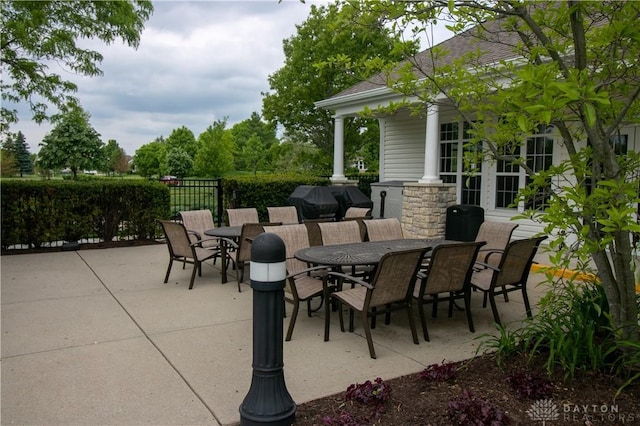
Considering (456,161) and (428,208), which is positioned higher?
(456,161)

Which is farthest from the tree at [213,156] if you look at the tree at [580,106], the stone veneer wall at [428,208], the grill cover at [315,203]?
the tree at [580,106]

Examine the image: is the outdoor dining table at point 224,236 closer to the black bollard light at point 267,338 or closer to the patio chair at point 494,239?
the patio chair at point 494,239

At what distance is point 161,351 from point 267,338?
183 cm

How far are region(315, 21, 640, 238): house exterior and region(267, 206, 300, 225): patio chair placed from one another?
2823mm

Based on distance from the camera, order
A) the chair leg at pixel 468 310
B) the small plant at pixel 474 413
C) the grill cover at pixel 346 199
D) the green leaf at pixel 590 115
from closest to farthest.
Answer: the green leaf at pixel 590 115, the small plant at pixel 474 413, the chair leg at pixel 468 310, the grill cover at pixel 346 199

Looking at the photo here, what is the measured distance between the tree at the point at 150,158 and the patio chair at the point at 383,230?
54.3 metres

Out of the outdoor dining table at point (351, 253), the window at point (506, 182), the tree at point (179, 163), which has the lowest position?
the outdoor dining table at point (351, 253)

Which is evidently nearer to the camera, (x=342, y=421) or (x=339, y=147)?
(x=342, y=421)

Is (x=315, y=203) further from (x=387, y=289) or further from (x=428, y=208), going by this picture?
(x=387, y=289)

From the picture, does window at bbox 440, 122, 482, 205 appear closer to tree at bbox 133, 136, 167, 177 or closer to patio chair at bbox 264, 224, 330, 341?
patio chair at bbox 264, 224, 330, 341

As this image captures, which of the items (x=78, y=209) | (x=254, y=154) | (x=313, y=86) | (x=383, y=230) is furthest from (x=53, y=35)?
(x=254, y=154)

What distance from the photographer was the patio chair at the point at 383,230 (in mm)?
6434

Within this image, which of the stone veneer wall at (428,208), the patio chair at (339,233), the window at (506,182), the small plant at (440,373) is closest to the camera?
the small plant at (440,373)

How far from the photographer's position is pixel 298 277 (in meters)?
5.16
